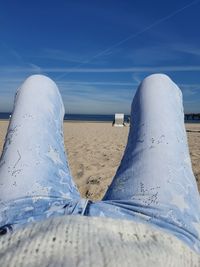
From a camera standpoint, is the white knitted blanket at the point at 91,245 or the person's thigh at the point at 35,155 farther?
the person's thigh at the point at 35,155

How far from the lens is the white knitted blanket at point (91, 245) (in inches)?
30.0

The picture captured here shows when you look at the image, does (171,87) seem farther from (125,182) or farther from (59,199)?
(59,199)

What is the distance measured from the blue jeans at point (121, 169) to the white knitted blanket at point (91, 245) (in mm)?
86

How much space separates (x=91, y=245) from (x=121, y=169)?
0.58m

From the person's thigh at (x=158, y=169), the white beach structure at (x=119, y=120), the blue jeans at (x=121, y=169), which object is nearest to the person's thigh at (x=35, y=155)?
the blue jeans at (x=121, y=169)

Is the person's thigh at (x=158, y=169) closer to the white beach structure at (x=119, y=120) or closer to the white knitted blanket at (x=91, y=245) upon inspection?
the white knitted blanket at (x=91, y=245)

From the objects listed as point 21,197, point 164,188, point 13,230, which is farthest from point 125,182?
point 13,230

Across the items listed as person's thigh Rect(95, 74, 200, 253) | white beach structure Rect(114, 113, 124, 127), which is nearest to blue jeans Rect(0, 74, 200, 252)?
person's thigh Rect(95, 74, 200, 253)

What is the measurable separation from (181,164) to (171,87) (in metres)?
0.41

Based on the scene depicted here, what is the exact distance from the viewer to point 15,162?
4.12 feet

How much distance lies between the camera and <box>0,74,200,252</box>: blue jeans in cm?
105

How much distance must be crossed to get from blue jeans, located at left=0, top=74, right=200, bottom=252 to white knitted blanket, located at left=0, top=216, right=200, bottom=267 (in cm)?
9

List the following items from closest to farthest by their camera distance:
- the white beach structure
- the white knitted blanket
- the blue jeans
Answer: the white knitted blanket < the blue jeans < the white beach structure

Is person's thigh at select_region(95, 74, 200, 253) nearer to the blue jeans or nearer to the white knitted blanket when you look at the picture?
the blue jeans
